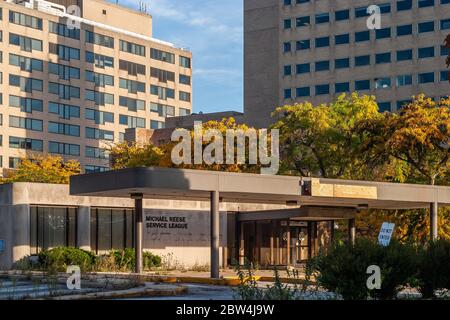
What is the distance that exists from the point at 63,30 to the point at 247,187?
105 m

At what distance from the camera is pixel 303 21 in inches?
4921

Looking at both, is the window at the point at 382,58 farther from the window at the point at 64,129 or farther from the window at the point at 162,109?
the window at the point at 64,129

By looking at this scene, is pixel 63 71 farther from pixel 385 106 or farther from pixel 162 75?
pixel 385 106

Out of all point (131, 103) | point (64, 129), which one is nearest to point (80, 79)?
point (64, 129)

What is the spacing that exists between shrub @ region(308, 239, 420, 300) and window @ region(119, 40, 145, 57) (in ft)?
414

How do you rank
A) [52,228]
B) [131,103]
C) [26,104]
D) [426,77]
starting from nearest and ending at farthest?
[52,228]
[426,77]
[26,104]
[131,103]

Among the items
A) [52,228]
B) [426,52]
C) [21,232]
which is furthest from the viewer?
[426,52]

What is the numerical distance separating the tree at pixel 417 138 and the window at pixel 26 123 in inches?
3187

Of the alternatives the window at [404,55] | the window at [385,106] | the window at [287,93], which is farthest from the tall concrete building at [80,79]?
the window at [404,55]

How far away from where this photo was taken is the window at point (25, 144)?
131000 millimetres

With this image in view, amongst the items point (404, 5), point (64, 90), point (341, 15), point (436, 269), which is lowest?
point (436, 269)
